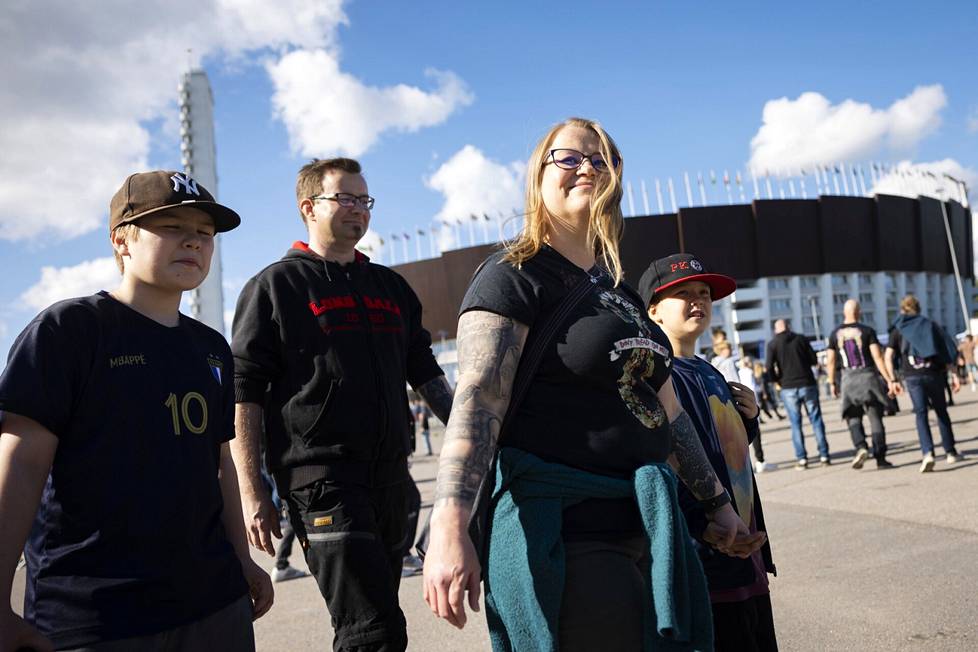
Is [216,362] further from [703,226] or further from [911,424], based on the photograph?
[703,226]

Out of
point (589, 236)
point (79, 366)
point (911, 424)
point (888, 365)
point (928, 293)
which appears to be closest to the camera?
point (79, 366)

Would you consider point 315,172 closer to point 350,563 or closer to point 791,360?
point 350,563

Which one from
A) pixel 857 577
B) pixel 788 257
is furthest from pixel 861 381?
pixel 788 257

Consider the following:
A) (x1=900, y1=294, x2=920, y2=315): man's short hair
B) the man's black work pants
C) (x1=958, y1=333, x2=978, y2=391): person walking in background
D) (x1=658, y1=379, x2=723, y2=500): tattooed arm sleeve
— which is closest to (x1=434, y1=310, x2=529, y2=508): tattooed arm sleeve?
(x1=658, y1=379, x2=723, y2=500): tattooed arm sleeve

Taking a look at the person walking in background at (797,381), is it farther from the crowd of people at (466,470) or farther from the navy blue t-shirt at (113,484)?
the navy blue t-shirt at (113,484)

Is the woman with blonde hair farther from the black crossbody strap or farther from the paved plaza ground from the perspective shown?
the paved plaza ground

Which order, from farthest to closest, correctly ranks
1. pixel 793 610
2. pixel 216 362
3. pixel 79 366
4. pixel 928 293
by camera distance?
pixel 928 293 < pixel 793 610 < pixel 216 362 < pixel 79 366

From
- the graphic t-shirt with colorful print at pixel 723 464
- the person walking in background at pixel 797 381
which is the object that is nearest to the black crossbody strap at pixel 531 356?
the graphic t-shirt with colorful print at pixel 723 464

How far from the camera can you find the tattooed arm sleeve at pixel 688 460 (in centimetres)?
260

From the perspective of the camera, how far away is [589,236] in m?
2.35

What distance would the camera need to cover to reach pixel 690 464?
2.60 meters

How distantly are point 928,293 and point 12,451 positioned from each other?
119959 millimetres

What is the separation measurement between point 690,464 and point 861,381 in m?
8.75

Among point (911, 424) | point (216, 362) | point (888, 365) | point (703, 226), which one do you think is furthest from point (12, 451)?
point (703, 226)
